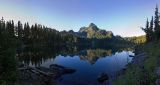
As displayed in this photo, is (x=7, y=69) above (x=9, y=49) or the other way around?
the other way around

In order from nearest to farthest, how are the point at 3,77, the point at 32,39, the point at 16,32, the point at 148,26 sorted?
the point at 3,77, the point at 148,26, the point at 16,32, the point at 32,39

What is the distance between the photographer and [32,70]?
113ft

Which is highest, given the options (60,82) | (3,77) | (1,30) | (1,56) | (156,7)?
(156,7)

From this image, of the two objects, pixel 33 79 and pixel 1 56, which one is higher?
pixel 1 56

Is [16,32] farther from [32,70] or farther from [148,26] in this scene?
[32,70]

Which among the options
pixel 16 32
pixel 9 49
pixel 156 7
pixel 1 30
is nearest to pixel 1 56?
pixel 9 49

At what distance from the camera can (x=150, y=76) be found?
15953 millimetres

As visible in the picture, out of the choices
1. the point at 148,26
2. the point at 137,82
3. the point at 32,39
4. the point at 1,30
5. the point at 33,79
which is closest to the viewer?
the point at 137,82

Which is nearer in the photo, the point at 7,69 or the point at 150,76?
Answer: the point at 150,76

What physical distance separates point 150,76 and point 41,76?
21.2m

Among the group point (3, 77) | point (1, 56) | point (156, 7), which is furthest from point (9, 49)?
point (156, 7)

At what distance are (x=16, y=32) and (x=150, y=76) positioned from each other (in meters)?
115

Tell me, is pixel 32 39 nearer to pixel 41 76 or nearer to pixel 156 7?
pixel 156 7

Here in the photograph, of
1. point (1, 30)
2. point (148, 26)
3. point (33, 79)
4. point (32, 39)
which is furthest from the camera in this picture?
point (32, 39)
